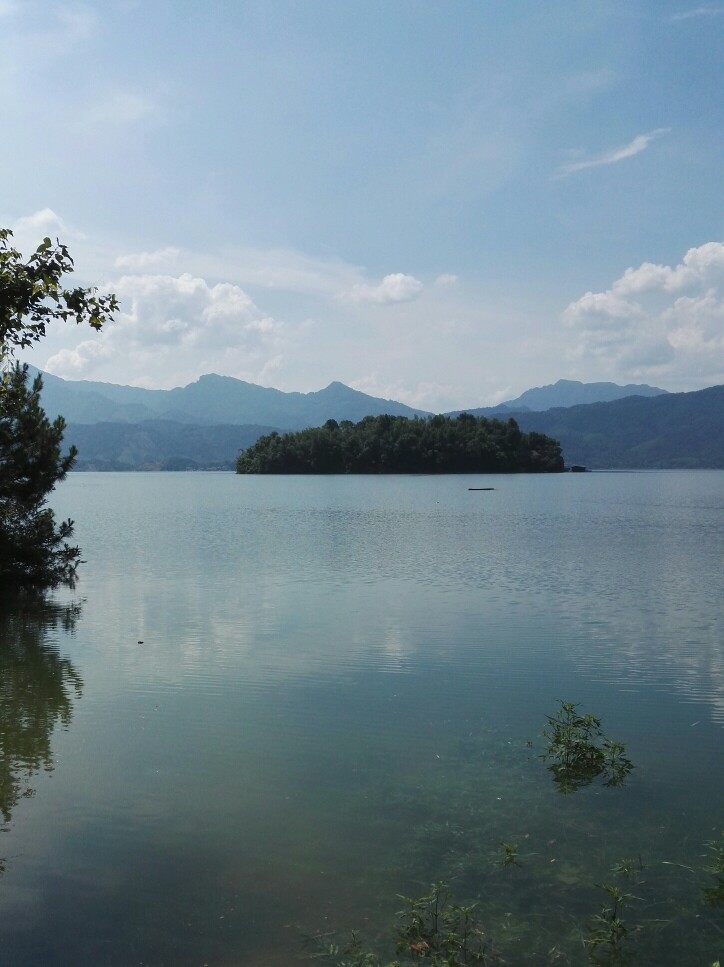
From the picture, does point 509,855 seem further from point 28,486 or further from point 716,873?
point 28,486

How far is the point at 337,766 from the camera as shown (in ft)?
43.5

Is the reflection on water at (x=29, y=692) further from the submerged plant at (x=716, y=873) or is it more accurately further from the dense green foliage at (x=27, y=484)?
the submerged plant at (x=716, y=873)

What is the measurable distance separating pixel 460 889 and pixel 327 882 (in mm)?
1564

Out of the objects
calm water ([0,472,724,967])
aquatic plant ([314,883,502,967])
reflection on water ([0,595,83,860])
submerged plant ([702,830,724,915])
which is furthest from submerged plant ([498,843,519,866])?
reflection on water ([0,595,83,860])

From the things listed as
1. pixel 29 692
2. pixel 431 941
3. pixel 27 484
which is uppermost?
pixel 27 484

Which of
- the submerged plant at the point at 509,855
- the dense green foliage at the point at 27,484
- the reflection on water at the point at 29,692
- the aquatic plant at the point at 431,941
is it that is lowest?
the aquatic plant at the point at 431,941

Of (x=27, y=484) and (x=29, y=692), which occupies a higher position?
(x=27, y=484)

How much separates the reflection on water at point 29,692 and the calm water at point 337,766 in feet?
0.27

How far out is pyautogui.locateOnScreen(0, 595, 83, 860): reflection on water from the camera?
12883mm

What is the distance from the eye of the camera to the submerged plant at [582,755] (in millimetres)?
12781

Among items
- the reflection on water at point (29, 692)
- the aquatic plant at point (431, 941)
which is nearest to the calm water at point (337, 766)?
the reflection on water at point (29, 692)

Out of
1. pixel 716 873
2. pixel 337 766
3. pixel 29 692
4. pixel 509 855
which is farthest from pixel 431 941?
pixel 29 692

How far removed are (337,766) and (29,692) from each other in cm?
817

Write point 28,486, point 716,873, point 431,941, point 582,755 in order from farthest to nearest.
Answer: point 28,486
point 582,755
point 716,873
point 431,941
